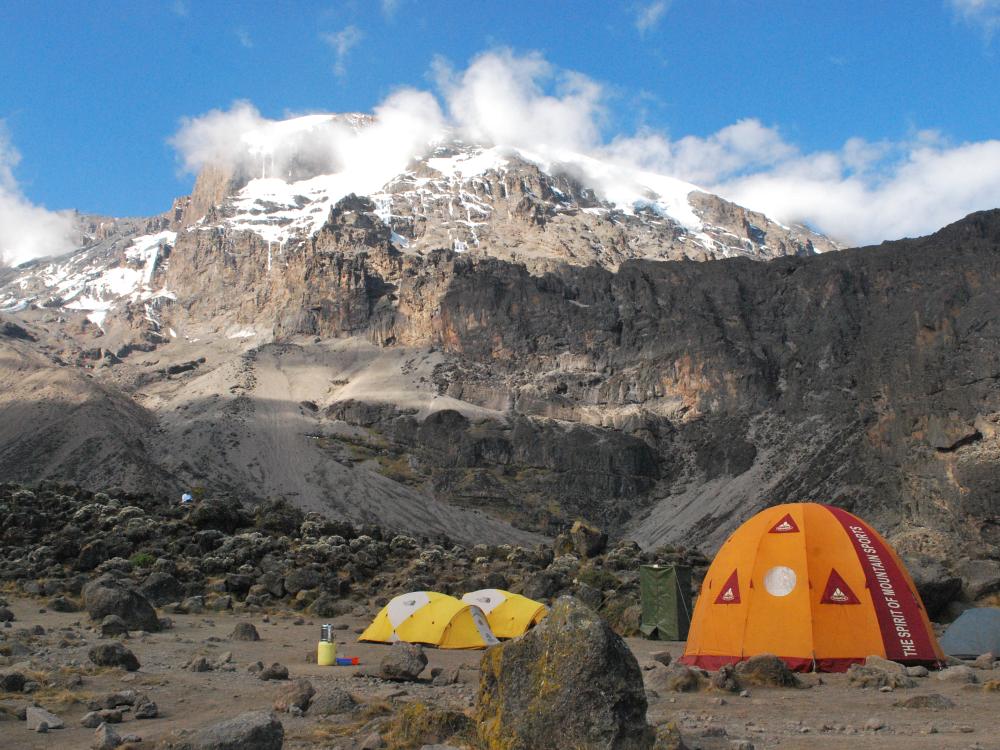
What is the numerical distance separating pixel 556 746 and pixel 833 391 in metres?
140

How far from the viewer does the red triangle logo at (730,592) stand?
64.3ft

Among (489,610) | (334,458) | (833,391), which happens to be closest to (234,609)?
(489,610)

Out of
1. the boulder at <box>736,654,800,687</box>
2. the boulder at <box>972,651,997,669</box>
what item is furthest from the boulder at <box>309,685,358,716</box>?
the boulder at <box>972,651,997,669</box>

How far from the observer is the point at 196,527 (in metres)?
42.6

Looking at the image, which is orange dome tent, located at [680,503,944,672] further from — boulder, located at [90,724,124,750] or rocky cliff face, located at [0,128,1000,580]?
rocky cliff face, located at [0,128,1000,580]

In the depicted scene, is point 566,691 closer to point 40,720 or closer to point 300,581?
point 40,720

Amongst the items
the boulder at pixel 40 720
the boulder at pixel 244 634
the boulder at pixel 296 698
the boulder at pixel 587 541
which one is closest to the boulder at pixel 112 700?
the boulder at pixel 40 720

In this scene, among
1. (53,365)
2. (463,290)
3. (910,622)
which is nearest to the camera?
(910,622)

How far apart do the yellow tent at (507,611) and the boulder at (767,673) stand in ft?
33.9

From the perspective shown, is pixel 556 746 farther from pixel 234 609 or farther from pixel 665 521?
pixel 665 521

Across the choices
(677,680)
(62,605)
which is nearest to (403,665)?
(677,680)

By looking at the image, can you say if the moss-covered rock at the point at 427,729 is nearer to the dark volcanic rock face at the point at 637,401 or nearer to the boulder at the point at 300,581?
the boulder at the point at 300,581

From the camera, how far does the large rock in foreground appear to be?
359 inches

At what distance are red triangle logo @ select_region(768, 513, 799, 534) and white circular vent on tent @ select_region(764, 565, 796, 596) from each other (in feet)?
2.62
